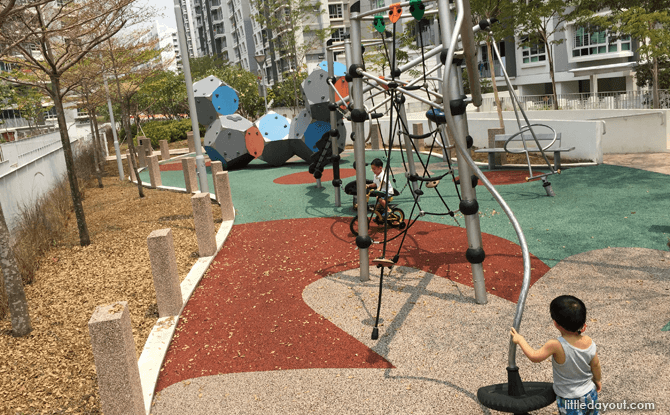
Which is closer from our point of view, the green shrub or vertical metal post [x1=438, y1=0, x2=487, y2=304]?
vertical metal post [x1=438, y1=0, x2=487, y2=304]

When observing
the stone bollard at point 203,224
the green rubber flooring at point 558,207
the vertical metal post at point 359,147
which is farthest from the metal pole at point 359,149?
the stone bollard at point 203,224

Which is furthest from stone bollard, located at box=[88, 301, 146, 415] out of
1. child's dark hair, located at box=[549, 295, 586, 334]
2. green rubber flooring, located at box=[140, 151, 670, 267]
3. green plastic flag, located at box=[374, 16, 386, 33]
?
green rubber flooring, located at box=[140, 151, 670, 267]

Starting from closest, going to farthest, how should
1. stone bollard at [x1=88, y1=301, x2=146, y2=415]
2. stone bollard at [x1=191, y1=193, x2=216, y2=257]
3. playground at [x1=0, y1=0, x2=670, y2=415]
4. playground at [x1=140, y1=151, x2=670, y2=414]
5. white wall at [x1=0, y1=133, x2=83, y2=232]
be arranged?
1. stone bollard at [x1=88, y1=301, x2=146, y2=415]
2. playground at [x1=0, y1=0, x2=670, y2=415]
3. playground at [x1=140, y1=151, x2=670, y2=414]
4. stone bollard at [x1=191, y1=193, x2=216, y2=257]
5. white wall at [x1=0, y1=133, x2=83, y2=232]

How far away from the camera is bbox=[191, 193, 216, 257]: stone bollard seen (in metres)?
8.20

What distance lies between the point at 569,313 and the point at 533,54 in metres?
38.5

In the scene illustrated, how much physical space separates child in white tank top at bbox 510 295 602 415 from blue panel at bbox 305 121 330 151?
16.2 metres

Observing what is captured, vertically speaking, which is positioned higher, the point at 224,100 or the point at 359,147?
the point at 224,100

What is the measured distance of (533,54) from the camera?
3728 cm

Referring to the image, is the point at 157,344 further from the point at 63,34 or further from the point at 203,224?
the point at 63,34

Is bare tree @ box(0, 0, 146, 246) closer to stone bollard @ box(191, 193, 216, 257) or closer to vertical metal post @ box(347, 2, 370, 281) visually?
stone bollard @ box(191, 193, 216, 257)

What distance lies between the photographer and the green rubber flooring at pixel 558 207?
7.52 meters

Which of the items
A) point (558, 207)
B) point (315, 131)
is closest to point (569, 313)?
point (558, 207)

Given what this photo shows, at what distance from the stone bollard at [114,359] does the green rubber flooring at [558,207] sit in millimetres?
5192

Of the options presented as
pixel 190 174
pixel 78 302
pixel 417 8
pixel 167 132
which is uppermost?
pixel 417 8
